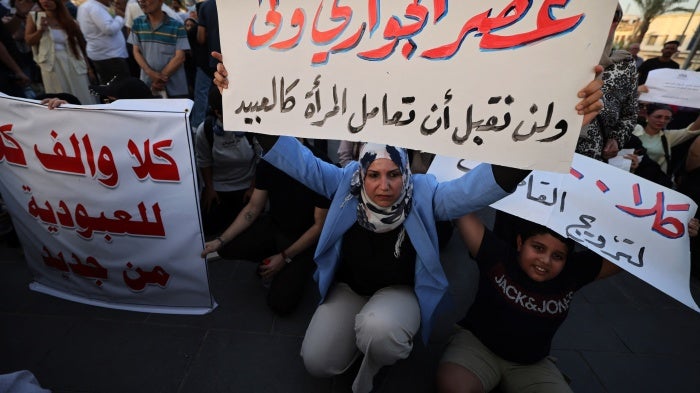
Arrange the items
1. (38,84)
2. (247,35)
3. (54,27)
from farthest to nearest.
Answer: (38,84) → (54,27) → (247,35)

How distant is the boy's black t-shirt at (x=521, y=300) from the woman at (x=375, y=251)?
26cm

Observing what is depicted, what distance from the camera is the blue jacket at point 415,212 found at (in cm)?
182

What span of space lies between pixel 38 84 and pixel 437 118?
667cm

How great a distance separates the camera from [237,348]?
223 centimetres

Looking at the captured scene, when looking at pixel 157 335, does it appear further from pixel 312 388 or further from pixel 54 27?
pixel 54 27

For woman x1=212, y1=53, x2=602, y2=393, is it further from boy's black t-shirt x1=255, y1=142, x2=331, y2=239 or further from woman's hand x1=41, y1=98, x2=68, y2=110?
woman's hand x1=41, y1=98, x2=68, y2=110

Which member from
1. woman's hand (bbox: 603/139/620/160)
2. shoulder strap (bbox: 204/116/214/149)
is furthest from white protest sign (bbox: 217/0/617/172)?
shoulder strap (bbox: 204/116/214/149)

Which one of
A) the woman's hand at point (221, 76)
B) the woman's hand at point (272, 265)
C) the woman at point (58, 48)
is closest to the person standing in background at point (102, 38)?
the woman at point (58, 48)

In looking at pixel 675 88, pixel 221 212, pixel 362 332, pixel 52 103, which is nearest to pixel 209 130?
pixel 221 212

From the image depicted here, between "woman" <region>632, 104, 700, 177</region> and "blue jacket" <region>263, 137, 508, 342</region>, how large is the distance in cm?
329

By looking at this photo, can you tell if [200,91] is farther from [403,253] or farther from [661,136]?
[661,136]

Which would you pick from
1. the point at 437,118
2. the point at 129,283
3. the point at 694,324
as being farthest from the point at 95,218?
the point at 694,324

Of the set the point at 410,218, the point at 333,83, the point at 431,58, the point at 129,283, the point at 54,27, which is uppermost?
the point at 431,58

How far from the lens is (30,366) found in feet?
6.74
